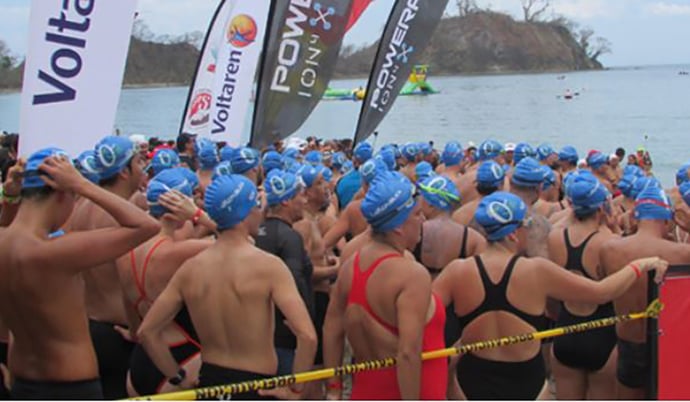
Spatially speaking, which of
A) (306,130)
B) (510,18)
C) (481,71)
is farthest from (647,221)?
(481,71)

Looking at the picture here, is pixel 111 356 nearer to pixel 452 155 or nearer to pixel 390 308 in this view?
pixel 390 308

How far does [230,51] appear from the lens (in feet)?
38.6

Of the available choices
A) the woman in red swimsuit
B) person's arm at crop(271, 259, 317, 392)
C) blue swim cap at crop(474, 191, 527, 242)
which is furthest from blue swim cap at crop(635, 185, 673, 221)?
person's arm at crop(271, 259, 317, 392)

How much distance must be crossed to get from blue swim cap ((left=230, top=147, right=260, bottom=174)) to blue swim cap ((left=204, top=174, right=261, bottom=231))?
335 cm

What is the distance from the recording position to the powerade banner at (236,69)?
11586mm

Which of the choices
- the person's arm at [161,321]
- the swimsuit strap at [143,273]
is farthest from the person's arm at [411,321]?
the swimsuit strap at [143,273]

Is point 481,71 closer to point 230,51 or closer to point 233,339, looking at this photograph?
point 230,51

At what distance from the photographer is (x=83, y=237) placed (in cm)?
344

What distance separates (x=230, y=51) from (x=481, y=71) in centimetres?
11418

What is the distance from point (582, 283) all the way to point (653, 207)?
113 centimetres

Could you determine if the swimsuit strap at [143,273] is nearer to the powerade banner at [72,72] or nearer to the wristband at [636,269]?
the powerade banner at [72,72]

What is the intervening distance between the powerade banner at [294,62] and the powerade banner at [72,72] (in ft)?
14.5

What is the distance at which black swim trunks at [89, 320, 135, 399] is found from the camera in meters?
4.84

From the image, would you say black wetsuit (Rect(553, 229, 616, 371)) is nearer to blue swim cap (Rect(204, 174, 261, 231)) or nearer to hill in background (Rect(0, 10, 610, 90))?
blue swim cap (Rect(204, 174, 261, 231))
